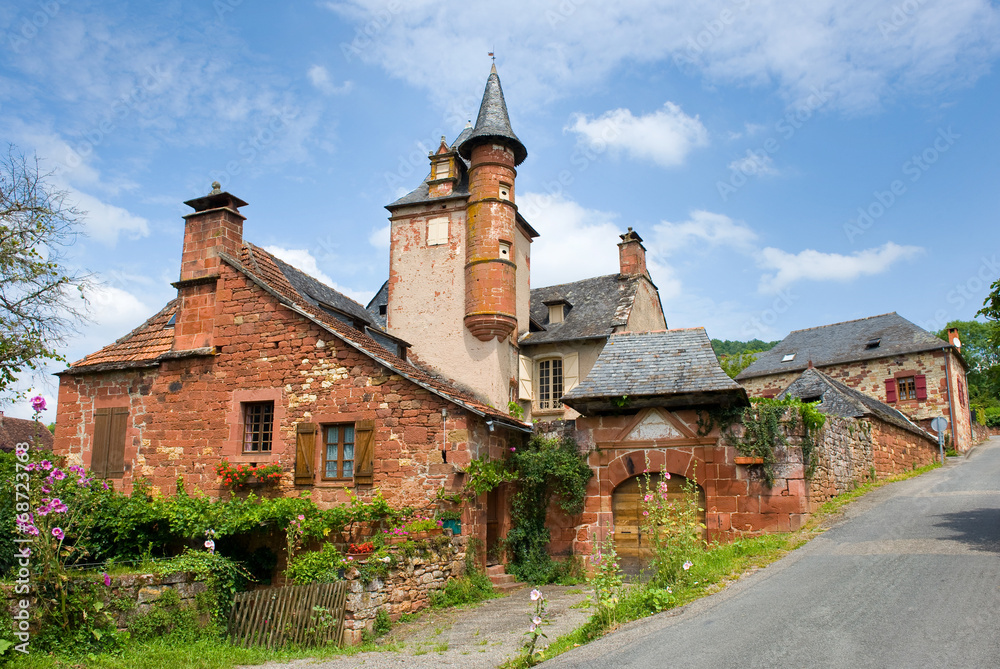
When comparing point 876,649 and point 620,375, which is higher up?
point 620,375

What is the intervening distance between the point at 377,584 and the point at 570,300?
1452cm

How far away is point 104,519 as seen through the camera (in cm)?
1276

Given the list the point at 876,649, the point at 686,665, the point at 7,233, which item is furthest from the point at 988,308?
the point at 7,233

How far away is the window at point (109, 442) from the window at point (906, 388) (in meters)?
30.0

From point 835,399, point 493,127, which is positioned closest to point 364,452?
point 493,127

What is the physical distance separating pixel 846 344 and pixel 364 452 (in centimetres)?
2802

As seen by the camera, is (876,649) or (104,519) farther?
(104,519)

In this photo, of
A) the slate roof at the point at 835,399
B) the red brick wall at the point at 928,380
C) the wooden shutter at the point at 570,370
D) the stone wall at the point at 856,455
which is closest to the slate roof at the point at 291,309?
the stone wall at the point at 856,455

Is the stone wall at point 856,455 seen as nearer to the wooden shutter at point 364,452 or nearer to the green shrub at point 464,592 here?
the green shrub at point 464,592

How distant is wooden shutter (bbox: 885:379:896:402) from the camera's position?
1244 inches

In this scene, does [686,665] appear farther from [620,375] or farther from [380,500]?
[620,375]

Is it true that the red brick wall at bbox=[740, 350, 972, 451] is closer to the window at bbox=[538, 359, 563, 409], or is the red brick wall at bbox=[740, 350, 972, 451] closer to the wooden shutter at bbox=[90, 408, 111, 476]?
the window at bbox=[538, 359, 563, 409]

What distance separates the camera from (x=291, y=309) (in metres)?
14.0

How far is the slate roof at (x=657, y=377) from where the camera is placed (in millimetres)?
12781
